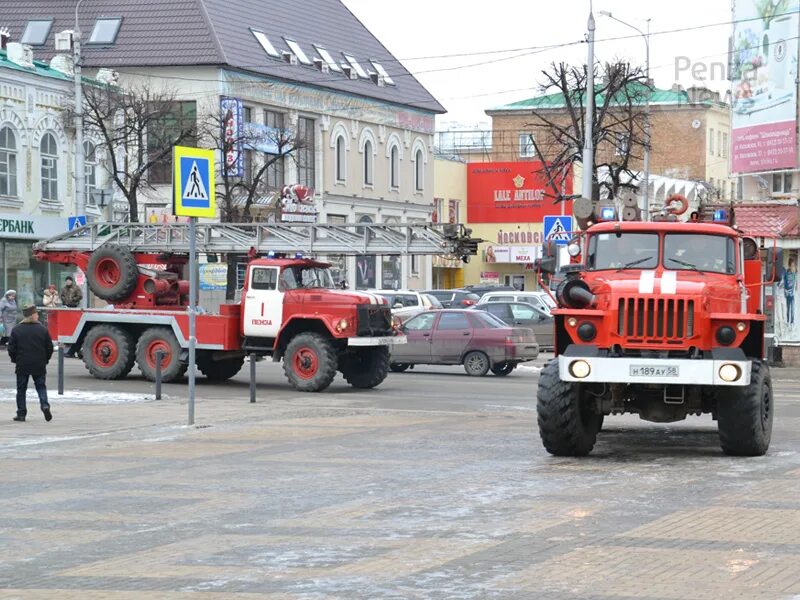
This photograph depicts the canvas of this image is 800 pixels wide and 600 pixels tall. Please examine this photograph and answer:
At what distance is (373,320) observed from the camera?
29281 millimetres

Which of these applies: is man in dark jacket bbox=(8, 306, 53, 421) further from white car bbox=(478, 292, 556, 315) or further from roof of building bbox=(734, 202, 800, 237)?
white car bbox=(478, 292, 556, 315)

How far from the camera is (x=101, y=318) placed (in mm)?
31141

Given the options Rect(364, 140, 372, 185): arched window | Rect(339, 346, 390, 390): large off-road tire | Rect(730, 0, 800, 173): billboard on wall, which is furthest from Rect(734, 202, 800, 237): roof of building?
Rect(364, 140, 372, 185): arched window

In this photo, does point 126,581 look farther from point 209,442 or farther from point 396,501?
point 209,442

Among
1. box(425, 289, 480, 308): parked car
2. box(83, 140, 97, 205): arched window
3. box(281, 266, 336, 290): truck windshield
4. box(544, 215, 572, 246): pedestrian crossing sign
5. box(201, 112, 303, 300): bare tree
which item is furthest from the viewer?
box(83, 140, 97, 205): arched window

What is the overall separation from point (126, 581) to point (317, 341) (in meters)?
18.8

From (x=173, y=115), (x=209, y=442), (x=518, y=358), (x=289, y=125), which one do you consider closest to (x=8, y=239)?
(x=173, y=115)

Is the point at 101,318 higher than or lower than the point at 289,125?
lower

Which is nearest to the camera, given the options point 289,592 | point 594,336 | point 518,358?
point 289,592

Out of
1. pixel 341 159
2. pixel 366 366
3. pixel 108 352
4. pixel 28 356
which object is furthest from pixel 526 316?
pixel 341 159

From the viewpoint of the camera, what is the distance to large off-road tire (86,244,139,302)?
31391mm

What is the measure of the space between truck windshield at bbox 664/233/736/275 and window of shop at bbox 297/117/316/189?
48.8 m

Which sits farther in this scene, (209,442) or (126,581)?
(209,442)

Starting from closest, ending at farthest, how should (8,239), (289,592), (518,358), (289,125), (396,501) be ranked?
1. (289,592)
2. (396,501)
3. (518,358)
4. (8,239)
5. (289,125)
